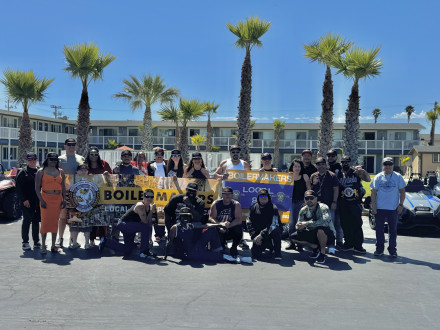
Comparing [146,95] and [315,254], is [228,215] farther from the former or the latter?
[146,95]

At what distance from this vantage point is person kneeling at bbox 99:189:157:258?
750cm

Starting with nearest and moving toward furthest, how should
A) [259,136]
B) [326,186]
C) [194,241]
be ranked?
1. [194,241]
2. [326,186]
3. [259,136]

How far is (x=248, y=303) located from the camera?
5051mm

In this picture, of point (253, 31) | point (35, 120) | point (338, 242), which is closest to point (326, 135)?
point (253, 31)

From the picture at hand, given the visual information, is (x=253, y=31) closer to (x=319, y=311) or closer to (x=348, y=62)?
(x=348, y=62)

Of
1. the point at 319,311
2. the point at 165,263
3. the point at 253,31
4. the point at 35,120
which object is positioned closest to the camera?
the point at 319,311

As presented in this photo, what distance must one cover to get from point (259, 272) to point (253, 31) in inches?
639

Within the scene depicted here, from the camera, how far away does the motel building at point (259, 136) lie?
143ft

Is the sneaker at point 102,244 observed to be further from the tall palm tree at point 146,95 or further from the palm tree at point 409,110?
the palm tree at point 409,110

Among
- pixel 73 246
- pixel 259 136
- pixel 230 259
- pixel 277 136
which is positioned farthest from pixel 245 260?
pixel 259 136

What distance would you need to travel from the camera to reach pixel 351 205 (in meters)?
8.26

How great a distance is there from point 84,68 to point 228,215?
16.6 meters

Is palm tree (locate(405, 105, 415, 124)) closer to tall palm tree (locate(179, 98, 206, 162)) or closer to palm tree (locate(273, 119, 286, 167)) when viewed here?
palm tree (locate(273, 119, 286, 167))

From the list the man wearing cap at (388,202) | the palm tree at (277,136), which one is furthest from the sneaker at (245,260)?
the palm tree at (277,136)
